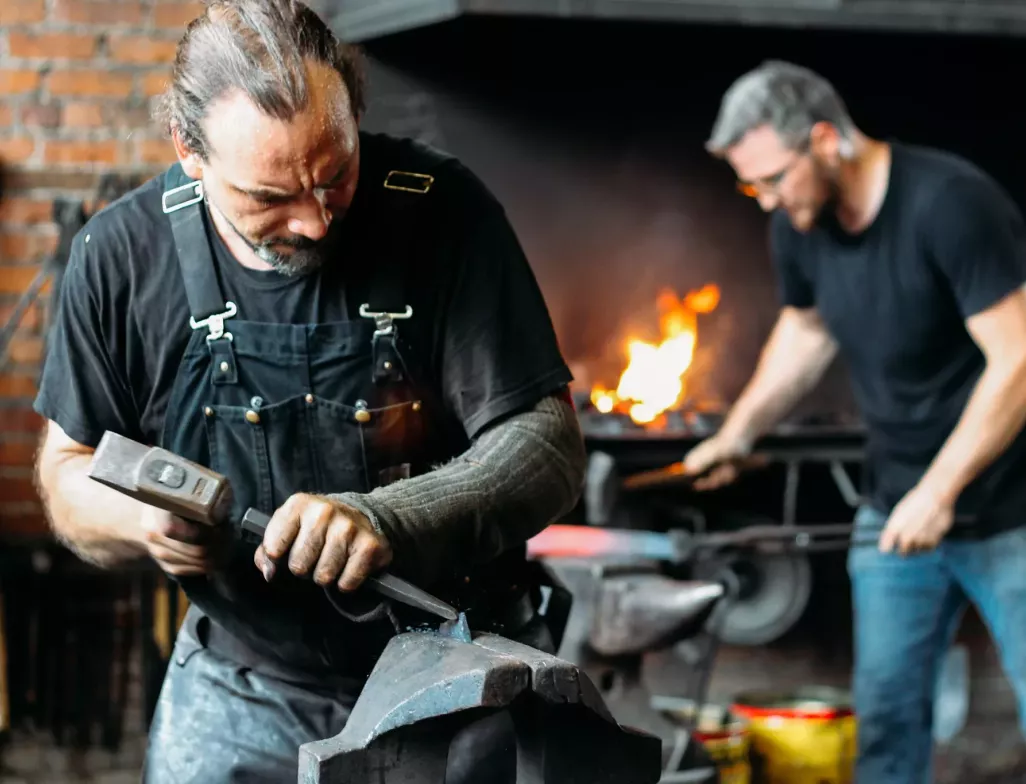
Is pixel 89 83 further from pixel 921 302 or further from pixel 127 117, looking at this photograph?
pixel 921 302

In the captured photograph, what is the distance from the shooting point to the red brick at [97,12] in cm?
398

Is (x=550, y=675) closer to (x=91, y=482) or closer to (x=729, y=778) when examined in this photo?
(x=91, y=482)

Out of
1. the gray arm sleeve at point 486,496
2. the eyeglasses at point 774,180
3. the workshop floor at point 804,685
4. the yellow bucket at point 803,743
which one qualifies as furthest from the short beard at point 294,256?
the workshop floor at point 804,685

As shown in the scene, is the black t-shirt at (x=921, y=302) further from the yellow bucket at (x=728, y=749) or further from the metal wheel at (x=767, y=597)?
the metal wheel at (x=767, y=597)

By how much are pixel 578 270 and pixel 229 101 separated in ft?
9.72

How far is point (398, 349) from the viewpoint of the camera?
75.0 inches

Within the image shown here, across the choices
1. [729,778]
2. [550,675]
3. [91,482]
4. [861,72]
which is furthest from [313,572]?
[861,72]

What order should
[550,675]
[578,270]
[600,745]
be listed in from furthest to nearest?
1. [578,270]
2. [600,745]
3. [550,675]

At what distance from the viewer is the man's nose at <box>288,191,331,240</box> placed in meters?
1.76

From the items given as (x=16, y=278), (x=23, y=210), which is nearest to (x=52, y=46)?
(x=23, y=210)

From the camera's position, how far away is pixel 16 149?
13.1 ft

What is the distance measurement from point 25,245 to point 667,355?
7.03 feet

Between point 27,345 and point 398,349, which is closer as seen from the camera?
point 398,349

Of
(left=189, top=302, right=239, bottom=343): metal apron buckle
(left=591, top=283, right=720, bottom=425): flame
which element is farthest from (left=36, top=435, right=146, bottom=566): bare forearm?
(left=591, top=283, right=720, bottom=425): flame
